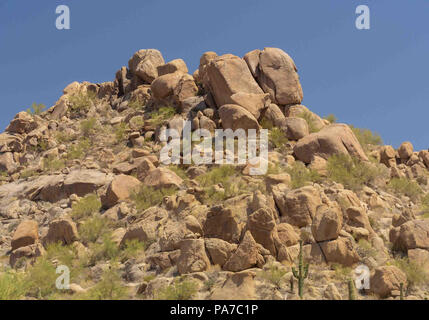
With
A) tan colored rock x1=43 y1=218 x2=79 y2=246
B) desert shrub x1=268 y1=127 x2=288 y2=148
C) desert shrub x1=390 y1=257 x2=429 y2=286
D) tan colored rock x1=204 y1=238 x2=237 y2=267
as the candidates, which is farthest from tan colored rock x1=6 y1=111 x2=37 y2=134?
desert shrub x1=390 y1=257 x2=429 y2=286

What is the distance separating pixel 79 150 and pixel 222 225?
12.7 metres

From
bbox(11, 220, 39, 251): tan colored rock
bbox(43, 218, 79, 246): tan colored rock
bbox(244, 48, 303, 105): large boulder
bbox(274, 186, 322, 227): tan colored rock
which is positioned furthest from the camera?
bbox(244, 48, 303, 105): large boulder

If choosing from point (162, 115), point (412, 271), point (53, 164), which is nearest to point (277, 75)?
point (162, 115)

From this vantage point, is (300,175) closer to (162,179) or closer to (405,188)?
(405,188)

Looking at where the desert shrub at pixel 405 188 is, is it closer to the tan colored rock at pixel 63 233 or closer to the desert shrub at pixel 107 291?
the desert shrub at pixel 107 291

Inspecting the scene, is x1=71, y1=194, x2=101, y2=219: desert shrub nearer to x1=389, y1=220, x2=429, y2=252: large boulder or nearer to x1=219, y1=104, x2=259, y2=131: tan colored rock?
x1=219, y1=104, x2=259, y2=131: tan colored rock

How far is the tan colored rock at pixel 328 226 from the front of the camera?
1315 cm

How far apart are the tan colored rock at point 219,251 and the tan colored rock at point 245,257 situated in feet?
0.61

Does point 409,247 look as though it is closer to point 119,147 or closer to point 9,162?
point 119,147

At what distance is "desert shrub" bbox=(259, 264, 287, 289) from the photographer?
11531mm

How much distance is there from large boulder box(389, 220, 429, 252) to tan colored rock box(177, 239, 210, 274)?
642 centimetres

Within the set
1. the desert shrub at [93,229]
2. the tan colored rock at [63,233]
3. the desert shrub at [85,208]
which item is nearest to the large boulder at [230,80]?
the desert shrub at [85,208]

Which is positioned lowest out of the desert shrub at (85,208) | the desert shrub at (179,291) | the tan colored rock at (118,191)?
the desert shrub at (179,291)

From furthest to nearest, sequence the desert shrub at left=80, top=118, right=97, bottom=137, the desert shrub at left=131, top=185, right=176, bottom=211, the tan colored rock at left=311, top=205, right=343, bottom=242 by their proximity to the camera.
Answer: the desert shrub at left=80, top=118, right=97, bottom=137 → the desert shrub at left=131, top=185, right=176, bottom=211 → the tan colored rock at left=311, top=205, right=343, bottom=242
